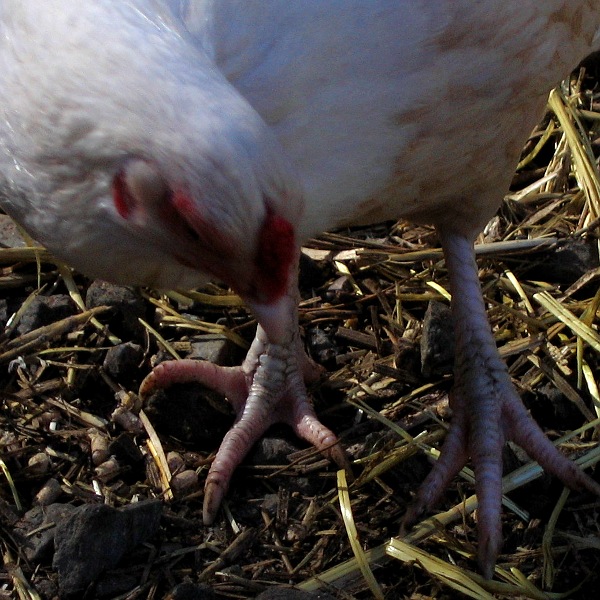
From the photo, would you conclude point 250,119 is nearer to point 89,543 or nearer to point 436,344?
point 89,543

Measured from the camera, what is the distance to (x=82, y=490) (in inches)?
109

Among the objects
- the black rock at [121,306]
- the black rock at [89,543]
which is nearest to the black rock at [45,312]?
the black rock at [121,306]

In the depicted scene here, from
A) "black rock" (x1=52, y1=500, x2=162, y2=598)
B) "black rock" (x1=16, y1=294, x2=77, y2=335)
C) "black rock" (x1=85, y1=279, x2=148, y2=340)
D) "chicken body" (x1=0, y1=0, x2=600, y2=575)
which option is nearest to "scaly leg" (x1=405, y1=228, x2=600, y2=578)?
"chicken body" (x1=0, y1=0, x2=600, y2=575)

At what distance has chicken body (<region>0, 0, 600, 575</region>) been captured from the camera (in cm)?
187

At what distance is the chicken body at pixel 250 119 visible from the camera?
1.87 metres

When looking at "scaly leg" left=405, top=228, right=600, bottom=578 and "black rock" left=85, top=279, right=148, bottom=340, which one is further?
"black rock" left=85, top=279, right=148, bottom=340

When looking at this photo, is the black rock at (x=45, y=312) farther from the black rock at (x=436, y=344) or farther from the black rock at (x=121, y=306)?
the black rock at (x=436, y=344)

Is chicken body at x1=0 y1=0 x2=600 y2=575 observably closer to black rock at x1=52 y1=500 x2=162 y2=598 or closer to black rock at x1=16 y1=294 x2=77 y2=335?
black rock at x1=52 y1=500 x2=162 y2=598

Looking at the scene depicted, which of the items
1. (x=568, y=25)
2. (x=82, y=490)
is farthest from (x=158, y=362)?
(x=568, y=25)

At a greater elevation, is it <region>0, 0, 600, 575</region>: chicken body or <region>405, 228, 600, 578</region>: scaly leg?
<region>0, 0, 600, 575</region>: chicken body

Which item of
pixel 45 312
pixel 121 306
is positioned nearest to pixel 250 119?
pixel 121 306

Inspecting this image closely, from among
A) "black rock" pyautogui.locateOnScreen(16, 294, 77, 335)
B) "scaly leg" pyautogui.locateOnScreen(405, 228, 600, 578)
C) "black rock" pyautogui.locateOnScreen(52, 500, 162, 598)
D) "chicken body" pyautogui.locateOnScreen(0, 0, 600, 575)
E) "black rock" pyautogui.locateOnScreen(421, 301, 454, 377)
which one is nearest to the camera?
"chicken body" pyautogui.locateOnScreen(0, 0, 600, 575)

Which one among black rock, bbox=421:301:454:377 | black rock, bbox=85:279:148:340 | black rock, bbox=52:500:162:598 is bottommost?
black rock, bbox=52:500:162:598

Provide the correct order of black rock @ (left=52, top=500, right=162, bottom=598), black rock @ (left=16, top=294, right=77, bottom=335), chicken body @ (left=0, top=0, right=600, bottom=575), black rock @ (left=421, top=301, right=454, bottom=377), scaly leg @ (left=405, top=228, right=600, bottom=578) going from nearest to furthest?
chicken body @ (left=0, top=0, right=600, bottom=575)
black rock @ (left=52, top=500, right=162, bottom=598)
scaly leg @ (left=405, top=228, right=600, bottom=578)
black rock @ (left=421, top=301, right=454, bottom=377)
black rock @ (left=16, top=294, right=77, bottom=335)
